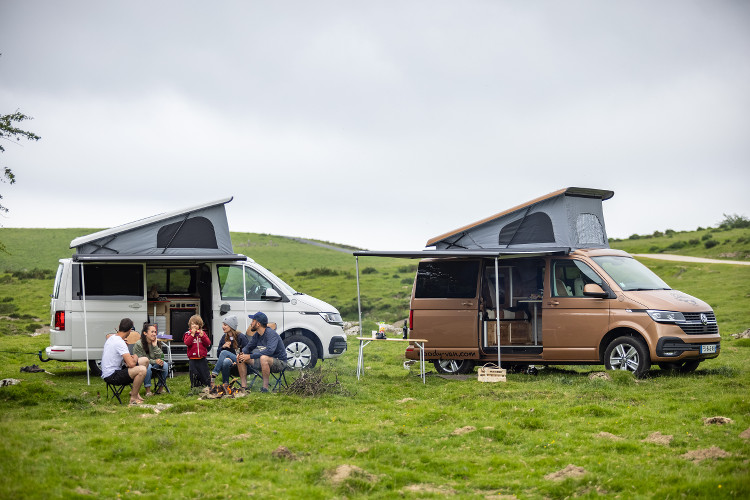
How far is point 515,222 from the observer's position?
44.5 ft

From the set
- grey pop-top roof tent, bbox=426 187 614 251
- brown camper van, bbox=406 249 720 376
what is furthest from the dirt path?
brown camper van, bbox=406 249 720 376

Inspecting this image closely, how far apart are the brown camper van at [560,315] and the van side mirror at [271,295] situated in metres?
2.46

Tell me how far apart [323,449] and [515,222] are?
7148 millimetres

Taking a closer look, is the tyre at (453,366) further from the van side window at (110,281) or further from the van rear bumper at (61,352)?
the van rear bumper at (61,352)

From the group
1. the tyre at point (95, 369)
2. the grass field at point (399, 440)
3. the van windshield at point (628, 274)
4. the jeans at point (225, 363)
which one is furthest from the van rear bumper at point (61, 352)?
the van windshield at point (628, 274)

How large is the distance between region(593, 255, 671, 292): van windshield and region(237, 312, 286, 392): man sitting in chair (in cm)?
546

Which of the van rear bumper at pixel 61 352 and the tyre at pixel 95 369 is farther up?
the van rear bumper at pixel 61 352

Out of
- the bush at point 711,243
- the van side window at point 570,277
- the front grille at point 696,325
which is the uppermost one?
the bush at point 711,243

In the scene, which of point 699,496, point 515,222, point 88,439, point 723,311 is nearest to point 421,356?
point 515,222

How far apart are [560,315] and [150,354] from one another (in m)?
6.54

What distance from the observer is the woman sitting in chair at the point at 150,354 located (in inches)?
420

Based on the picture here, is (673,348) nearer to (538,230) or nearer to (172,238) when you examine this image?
(538,230)

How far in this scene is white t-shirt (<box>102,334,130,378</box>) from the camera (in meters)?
10.1

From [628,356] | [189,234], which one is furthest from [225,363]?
[628,356]
